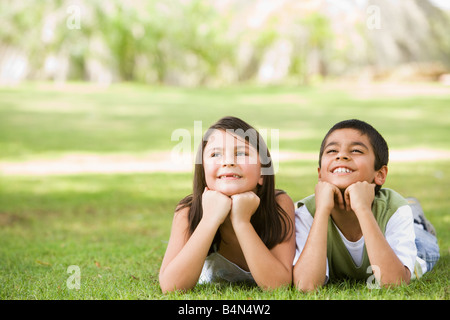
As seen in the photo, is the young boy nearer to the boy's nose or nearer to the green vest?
the green vest

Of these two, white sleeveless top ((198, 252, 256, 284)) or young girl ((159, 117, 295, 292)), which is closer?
young girl ((159, 117, 295, 292))

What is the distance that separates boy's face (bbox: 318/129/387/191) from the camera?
2625 millimetres

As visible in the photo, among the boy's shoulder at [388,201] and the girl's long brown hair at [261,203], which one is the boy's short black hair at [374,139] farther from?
the girl's long brown hair at [261,203]

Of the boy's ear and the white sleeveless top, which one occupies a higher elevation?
the boy's ear

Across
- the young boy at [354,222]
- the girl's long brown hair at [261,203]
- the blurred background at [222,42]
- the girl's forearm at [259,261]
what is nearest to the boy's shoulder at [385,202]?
the young boy at [354,222]

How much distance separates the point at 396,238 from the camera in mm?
2684

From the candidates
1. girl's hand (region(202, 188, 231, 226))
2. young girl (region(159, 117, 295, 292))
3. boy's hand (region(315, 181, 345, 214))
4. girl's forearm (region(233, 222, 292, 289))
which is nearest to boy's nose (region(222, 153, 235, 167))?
young girl (region(159, 117, 295, 292))

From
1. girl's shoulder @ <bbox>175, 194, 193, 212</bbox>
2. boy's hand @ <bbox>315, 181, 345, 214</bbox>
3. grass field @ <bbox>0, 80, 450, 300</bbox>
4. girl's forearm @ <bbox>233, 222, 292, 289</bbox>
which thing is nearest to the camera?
girl's forearm @ <bbox>233, 222, 292, 289</bbox>

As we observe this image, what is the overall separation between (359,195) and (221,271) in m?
0.79

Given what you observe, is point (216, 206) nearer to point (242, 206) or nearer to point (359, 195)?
point (242, 206)

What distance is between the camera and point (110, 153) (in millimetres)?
11414

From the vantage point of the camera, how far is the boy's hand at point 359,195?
2.50 metres
